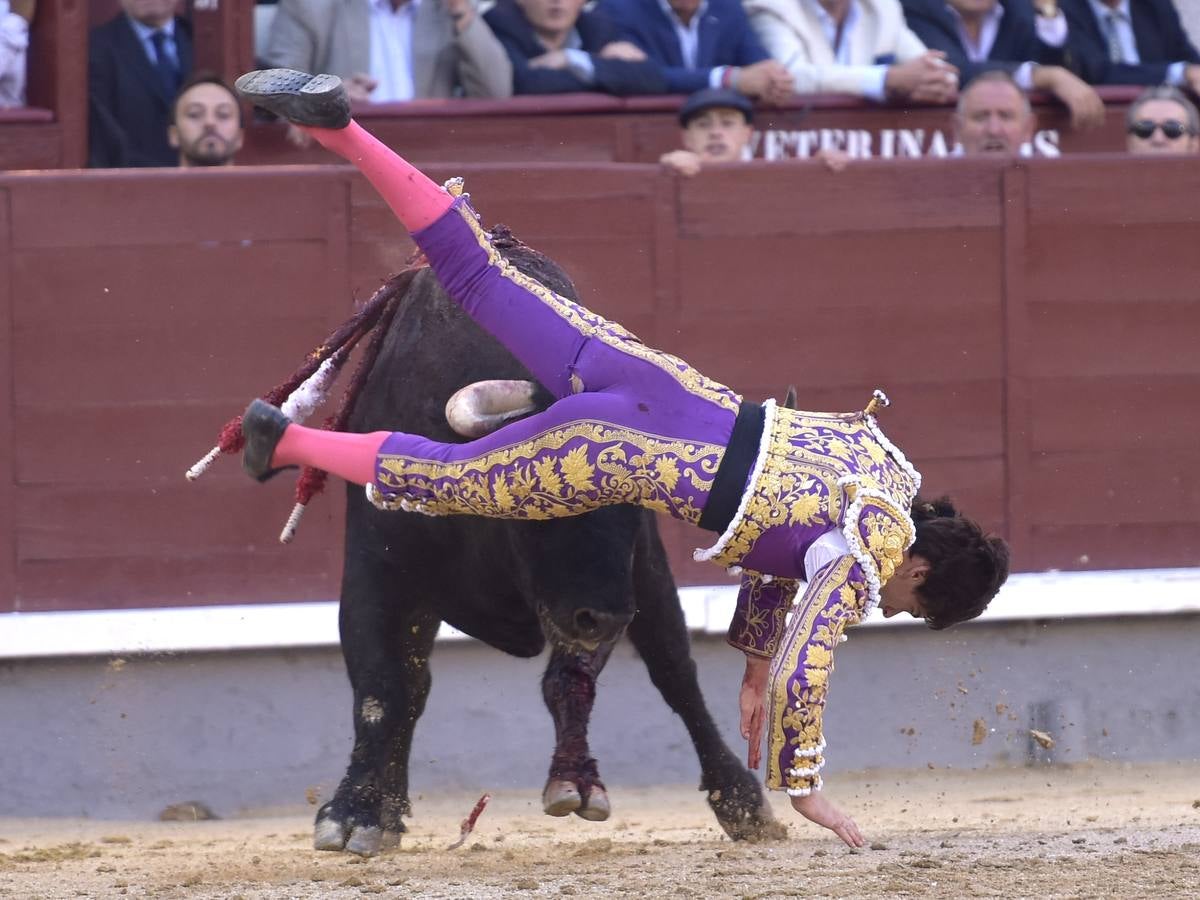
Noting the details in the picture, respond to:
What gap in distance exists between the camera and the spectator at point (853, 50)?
6.62 meters

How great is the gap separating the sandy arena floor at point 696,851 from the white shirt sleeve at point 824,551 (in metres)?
0.59

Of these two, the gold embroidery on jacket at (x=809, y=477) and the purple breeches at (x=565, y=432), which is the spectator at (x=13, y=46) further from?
the gold embroidery on jacket at (x=809, y=477)

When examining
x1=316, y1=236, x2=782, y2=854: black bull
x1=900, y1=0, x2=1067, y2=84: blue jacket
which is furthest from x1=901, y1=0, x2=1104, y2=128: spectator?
x1=316, y1=236, x2=782, y2=854: black bull

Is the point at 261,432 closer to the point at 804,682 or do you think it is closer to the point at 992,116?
the point at 804,682

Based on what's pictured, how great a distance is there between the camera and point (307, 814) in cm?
600

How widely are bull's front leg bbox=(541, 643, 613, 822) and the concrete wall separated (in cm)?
152

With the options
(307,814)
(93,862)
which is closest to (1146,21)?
(307,814)

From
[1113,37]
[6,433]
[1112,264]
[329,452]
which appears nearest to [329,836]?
[329,452]

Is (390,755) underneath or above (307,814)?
above

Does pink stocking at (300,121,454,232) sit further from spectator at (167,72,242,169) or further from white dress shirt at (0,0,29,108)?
white dress shirt at (0,0,29,108)

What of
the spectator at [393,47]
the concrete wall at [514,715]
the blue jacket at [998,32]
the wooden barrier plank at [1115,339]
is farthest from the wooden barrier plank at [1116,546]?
the spectator at [393,47]

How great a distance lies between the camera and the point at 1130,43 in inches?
284

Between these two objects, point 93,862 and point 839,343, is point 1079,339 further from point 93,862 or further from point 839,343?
point 93,862

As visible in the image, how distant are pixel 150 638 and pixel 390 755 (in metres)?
1.49
